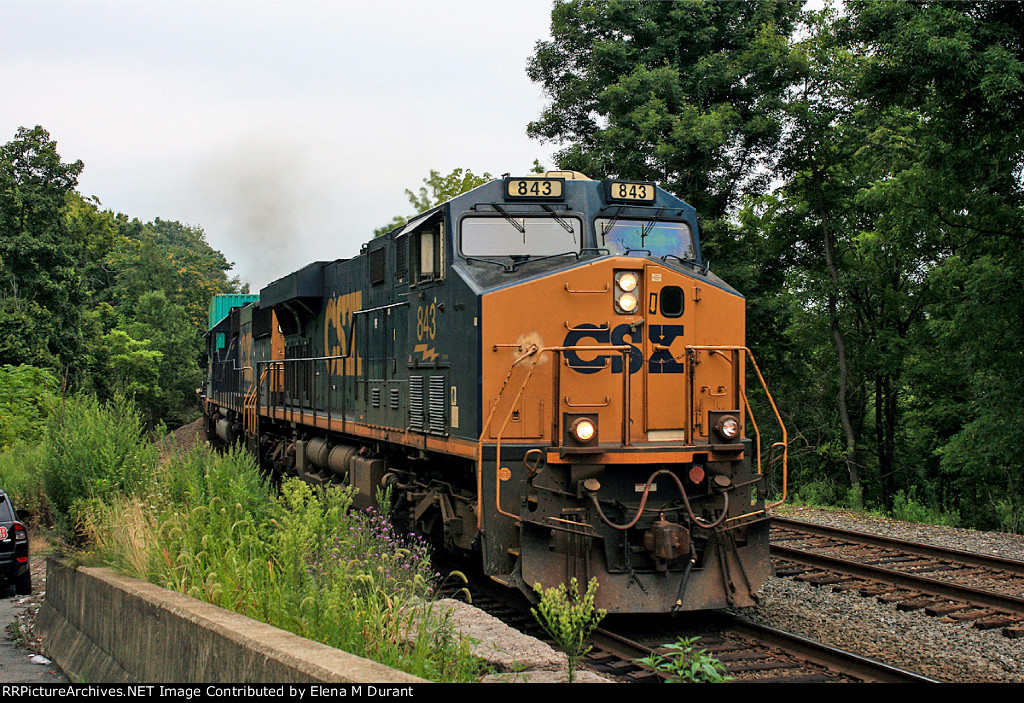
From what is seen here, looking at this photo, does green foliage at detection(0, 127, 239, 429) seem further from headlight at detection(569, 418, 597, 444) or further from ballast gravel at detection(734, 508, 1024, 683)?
ballast gravel at detection(734, 508, 1024, 683)

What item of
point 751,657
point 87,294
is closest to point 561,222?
point 751,657

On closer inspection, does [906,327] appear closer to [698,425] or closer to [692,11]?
[692,11]

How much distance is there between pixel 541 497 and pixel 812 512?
953 centimetres

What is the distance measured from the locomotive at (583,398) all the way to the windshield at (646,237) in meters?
0.01

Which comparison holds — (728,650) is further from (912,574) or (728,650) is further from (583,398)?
(912,574)

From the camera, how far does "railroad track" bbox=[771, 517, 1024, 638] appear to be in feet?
25.9

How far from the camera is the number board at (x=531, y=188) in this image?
27.6ft

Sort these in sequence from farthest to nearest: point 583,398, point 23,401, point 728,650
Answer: point 23,401 < point 583,398 < point 728,650

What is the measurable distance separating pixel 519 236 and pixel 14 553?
22.2 ft

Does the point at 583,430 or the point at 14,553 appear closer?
the point at 583,430

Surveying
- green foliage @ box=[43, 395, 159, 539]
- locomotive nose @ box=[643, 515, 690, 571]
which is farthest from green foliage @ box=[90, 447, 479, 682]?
locomotive nose @ box=[643, 515, 690, 571]

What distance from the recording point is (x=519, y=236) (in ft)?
27.6

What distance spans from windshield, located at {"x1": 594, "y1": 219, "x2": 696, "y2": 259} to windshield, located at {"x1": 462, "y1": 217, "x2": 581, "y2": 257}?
291 mm

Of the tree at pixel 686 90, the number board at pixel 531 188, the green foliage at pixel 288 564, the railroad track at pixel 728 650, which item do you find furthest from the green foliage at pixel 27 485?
the tree at pixel 686 90
